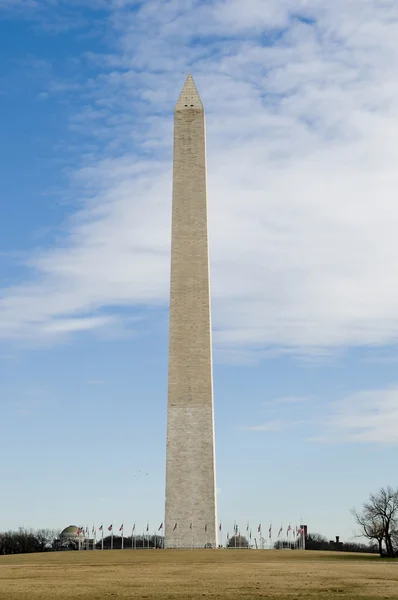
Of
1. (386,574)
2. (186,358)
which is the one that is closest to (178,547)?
(186,358)

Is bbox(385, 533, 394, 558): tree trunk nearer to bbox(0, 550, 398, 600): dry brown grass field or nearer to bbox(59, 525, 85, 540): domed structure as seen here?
bbox(0, 550, 398, 600): dry brown grass field

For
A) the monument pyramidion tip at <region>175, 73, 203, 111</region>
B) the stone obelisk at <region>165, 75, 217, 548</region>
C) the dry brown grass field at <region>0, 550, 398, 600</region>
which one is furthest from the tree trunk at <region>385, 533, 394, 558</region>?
the monument pyramidion tip at <region>175, 73, 203, 111</region>

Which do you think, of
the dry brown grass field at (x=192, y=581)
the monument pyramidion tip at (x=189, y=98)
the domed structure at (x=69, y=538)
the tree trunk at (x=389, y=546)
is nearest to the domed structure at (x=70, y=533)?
the domed structure at (x=69, y=538)

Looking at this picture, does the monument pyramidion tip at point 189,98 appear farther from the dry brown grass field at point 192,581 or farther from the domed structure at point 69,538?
the domed structure at point 69,538

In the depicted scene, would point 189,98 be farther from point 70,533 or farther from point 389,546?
point 70,533

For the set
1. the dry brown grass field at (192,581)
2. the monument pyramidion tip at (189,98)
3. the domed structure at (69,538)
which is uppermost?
the monument pyramidion tip at (189,98)

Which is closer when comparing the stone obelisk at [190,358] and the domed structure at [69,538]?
the stone obelisk at [190,358]

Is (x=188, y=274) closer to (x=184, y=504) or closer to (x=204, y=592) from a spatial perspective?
(x=184, y=504)

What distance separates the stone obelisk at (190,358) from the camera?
50.8 meters

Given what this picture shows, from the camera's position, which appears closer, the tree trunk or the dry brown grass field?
the dry brown grass field

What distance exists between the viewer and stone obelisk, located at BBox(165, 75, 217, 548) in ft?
167

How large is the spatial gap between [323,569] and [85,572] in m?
9.53

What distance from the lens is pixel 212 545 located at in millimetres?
50469

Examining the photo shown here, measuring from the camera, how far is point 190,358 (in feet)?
173
